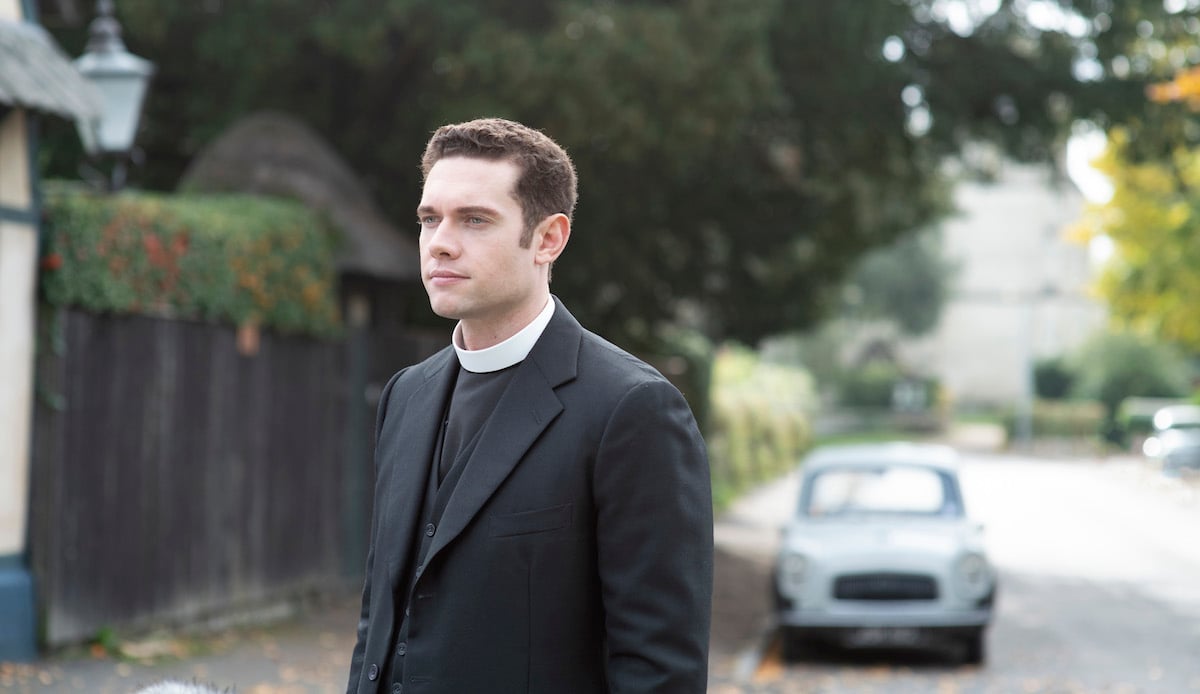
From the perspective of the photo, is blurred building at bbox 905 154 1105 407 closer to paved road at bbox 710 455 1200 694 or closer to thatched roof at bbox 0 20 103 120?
paved road at bbox 710 455 1200 694

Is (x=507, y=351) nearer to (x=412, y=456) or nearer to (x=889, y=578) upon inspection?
(x=412, y=456)

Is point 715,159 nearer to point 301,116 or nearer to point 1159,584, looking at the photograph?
point 301,116

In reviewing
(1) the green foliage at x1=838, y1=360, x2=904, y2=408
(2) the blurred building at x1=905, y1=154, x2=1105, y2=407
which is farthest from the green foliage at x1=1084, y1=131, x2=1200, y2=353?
(2) the blurred building at x1=905, y1=154, x2=1105, y2=407

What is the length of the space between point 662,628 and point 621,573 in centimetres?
12

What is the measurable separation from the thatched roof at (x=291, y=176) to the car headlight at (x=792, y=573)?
14.3ft

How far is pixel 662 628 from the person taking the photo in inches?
105

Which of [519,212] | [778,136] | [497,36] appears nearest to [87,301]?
[497,36]

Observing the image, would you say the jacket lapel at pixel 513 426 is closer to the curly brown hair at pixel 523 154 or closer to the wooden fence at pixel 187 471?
the curly brown hair at pixel 523 154

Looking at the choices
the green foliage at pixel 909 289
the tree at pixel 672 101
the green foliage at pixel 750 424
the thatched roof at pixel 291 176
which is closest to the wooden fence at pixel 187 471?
the thatched roof at pixel 291 176

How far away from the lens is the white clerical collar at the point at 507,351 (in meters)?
2.88

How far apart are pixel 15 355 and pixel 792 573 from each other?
631cm

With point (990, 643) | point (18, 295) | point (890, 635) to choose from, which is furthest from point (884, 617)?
point (18, 295)

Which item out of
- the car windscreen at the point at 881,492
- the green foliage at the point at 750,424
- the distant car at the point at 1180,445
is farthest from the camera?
the distant car at the point at 1180,445

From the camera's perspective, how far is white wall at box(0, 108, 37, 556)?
9.68m
